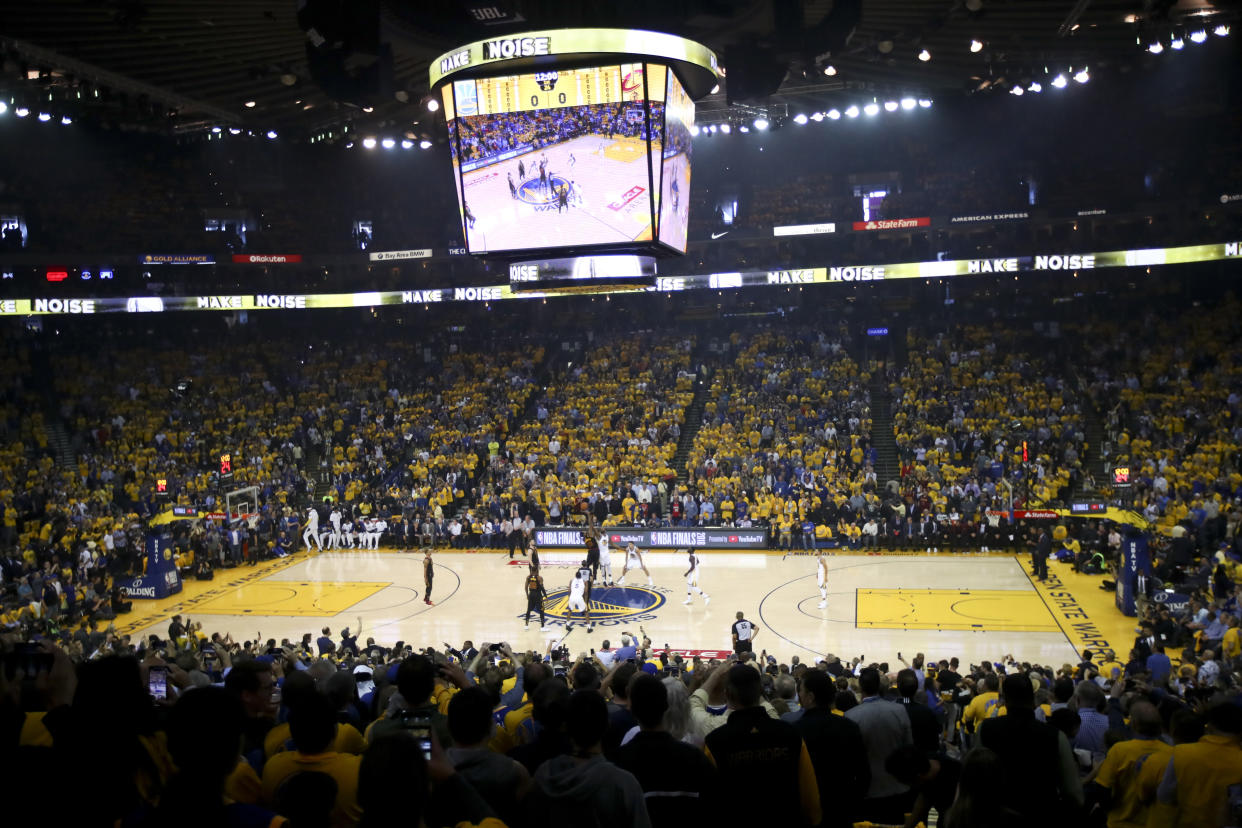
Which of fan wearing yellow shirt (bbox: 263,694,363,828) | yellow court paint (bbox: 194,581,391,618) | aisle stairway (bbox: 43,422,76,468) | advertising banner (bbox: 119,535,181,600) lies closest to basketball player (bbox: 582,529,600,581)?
yellow court paint (bbox: 194,581,391,618)

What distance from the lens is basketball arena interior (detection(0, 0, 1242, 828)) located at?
14.8ft

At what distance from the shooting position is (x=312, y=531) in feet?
93.5

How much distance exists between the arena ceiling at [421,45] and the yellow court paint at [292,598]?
11.4 metres

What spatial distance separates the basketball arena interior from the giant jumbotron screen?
0.29 ft

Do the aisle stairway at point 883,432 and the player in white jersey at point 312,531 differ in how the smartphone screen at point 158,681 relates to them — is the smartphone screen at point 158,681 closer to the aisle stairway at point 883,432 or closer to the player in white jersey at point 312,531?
the player in white jersey at point 312,531

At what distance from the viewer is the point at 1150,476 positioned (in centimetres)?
2433

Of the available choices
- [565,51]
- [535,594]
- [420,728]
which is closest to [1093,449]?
[535,594]

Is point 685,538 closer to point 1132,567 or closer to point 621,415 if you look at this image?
point 621,415

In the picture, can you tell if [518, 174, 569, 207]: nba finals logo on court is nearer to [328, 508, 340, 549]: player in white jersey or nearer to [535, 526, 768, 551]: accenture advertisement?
[535, 526, 768, 551]: accenture advertisement

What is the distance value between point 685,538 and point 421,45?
15.2 metres

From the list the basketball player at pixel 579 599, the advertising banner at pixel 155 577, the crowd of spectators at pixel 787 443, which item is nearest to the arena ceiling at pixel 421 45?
the crowd of spectators at pixel 787 443

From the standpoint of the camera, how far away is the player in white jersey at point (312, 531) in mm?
28094

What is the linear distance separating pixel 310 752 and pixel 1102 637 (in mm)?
16921

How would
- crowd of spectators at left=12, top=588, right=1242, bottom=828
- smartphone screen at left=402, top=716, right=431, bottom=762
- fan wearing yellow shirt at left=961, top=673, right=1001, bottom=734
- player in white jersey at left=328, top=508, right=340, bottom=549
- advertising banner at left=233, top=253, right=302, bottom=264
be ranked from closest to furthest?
1. crowd of spectators at left=12, top=588, right=1242, bottom=828
2. smartphone screen at left=402, top=716, right=431, bottom=762
3. fan wearing yellow shirt at left=961, top=673, right=1001, bottom=734
4. player in white jersey at left=328, top=508, right=340, bottom=549
5. advertising banner at left=233, top=253, right=302, bottom=264
